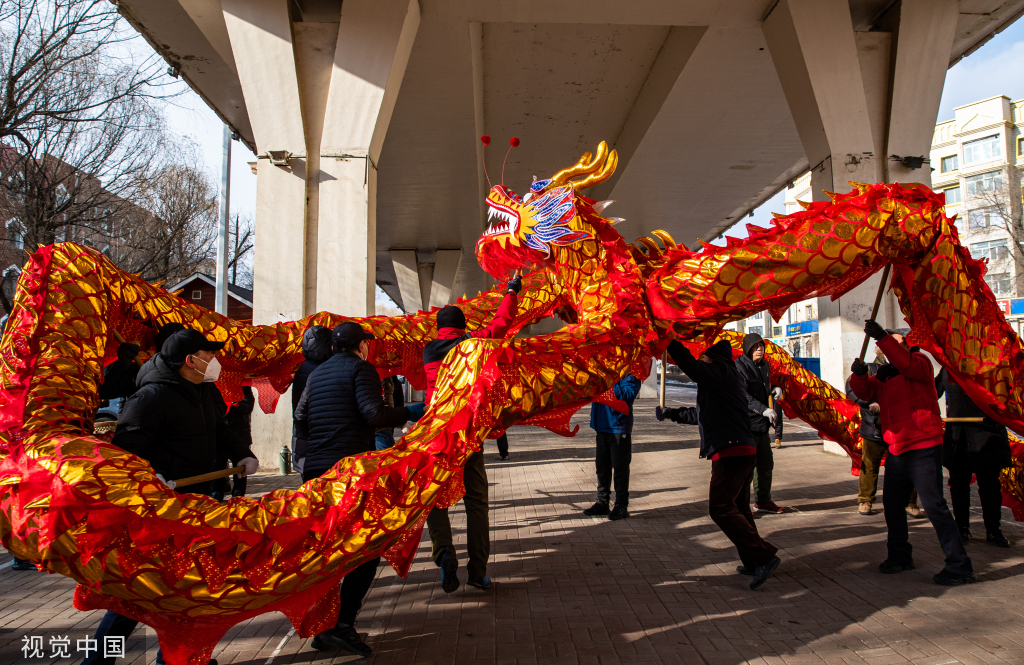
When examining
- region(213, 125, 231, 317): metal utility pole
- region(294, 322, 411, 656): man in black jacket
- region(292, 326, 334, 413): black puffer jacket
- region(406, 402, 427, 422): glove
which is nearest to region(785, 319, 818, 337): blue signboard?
region(213, 125, 231, 317): metal utility pole

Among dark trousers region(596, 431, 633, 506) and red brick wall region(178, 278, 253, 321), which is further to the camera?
red brick wall region(178, 278, 253, 321)

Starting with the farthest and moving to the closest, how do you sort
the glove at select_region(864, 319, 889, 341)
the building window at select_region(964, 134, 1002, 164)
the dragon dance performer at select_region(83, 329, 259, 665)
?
the building window at select_region(964, 134, 1002, 164)
the glove at select_region(864, 319, 889, 341)
the dragon dance performer at select_region(83, 329, 259, 665)

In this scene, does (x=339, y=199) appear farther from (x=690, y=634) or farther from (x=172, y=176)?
(x=172, y=176)

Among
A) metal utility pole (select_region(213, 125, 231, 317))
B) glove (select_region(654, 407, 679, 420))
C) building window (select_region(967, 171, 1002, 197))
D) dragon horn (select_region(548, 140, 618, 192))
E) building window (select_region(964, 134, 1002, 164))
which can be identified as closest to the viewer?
dragon horn (select_region(548, 140, 618, 192))

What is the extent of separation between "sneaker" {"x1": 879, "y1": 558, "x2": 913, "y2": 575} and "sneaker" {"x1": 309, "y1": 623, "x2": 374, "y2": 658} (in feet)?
11.1

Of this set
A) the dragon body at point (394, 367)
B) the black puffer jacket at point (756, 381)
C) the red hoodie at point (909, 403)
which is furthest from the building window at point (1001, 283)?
the red hoodie at point (909, 403)

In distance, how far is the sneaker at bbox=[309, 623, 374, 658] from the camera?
3094 mm

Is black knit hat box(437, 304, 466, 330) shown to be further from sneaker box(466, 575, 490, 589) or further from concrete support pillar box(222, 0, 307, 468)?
concrete support pillar box(222, 0, 307, 468)

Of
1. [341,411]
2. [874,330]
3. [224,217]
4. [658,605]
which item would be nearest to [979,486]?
[874,330]

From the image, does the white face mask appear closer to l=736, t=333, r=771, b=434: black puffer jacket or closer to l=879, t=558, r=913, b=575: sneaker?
l=736, t=333, r=771, b=434: black puffer jacket

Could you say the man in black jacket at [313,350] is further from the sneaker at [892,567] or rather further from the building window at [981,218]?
the building window at [981,218]

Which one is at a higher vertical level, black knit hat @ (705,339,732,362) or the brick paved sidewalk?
A: black knit hat @ (705,339,732,362)

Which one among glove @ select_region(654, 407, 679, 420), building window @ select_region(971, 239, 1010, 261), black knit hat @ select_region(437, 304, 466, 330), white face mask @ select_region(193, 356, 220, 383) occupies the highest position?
building window @ select_region(971, 239, 1010, 261)

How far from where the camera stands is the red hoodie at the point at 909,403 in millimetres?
3955
